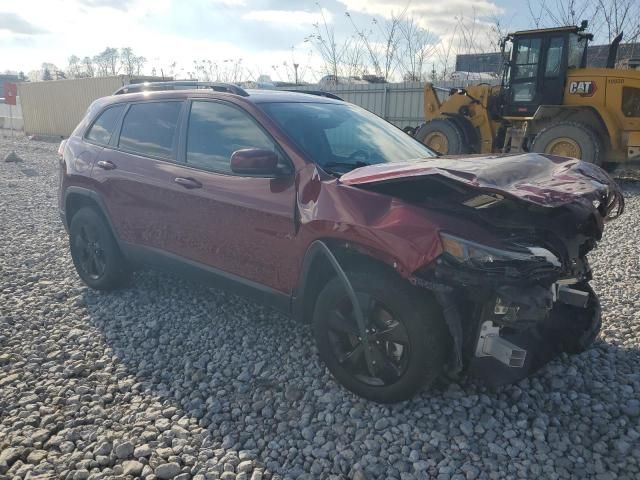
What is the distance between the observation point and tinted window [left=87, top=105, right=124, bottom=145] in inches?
177

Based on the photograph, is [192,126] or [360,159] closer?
[360,159]

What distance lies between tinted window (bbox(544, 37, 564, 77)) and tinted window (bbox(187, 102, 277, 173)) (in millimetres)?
8754

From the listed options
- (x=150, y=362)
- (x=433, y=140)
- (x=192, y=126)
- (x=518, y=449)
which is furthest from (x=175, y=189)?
(x=433, y=140)

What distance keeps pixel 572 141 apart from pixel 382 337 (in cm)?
881

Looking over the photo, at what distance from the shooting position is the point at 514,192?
2.43 meters

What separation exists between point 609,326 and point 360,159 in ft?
7.89

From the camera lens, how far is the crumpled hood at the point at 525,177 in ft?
8.13

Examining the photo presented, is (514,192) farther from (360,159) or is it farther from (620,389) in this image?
(620,389)

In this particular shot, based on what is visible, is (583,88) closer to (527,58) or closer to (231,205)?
(527,58)

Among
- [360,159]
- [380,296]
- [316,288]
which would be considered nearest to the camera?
[380,296]

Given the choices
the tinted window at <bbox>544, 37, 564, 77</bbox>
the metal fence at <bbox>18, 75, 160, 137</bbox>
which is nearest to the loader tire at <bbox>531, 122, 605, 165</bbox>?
the tinted window at <bbox>544, 37, 564, 77</bbox>

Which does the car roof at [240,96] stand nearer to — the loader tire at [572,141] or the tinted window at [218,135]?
the tinted window at [218,135]

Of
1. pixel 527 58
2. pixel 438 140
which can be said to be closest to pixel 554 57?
pixel 527 58

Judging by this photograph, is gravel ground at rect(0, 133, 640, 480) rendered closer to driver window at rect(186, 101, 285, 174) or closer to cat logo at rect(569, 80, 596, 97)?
driver window at rect(186, 101, 285, 174)
